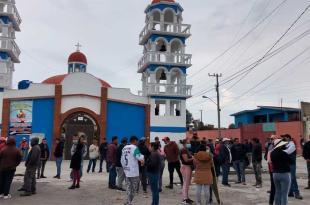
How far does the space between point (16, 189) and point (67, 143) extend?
48.7 ft

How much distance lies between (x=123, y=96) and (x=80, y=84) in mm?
3420

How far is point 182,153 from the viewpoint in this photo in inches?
409

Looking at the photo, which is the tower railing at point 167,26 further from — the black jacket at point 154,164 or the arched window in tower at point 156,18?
the black jacket at point 154,164

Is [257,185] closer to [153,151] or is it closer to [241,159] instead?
[241,159]

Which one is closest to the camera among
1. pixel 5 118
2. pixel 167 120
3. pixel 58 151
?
pixel 58 151

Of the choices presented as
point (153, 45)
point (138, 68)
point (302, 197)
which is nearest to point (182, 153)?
point (302, 197)

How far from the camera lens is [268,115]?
5266 centimetres

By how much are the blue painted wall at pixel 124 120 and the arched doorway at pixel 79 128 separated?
111cm

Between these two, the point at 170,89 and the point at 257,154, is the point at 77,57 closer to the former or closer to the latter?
the point at 170,89

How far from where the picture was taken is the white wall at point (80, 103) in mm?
26672

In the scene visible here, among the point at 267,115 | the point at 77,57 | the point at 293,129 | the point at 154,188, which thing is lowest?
the point at 154,188

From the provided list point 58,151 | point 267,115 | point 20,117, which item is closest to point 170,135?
point 20,117

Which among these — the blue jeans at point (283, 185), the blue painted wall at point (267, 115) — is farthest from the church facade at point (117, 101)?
the blue painted wall at point (267, 115)

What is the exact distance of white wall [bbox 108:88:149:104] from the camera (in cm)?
2794
